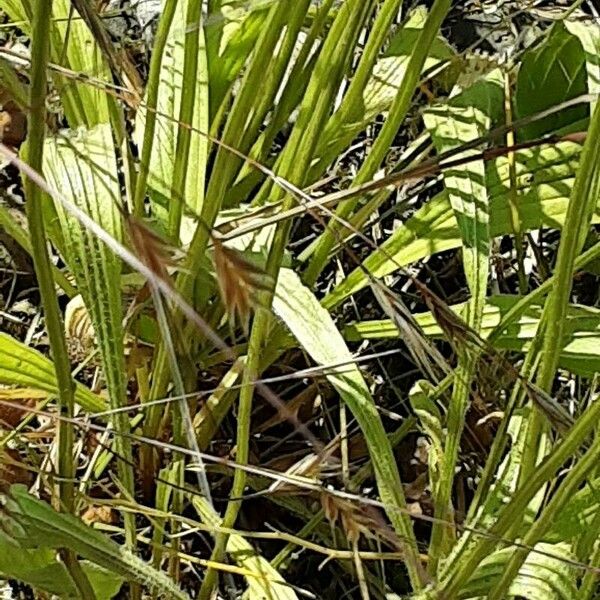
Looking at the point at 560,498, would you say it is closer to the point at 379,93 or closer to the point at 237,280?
the point at 237,280

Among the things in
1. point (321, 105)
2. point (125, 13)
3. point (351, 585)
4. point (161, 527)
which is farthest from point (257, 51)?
point (125, 13)

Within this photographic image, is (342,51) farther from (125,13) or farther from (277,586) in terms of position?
(125,13)

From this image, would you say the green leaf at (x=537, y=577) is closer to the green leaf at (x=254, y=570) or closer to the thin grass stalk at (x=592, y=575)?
the thin grass stalk at (x=592, y=575)

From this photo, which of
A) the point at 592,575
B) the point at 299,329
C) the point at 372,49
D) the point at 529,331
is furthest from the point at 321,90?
the point at 592,575

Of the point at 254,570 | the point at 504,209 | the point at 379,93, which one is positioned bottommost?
the point at 254,570

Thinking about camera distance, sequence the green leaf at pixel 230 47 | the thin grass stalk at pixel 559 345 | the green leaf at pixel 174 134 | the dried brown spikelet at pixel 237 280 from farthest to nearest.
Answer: the green leaf at pixel 230 47, the green leaf at pixel 174 134, the thin grass stalk at pixel 559 345, the dried brown spikelet at pixel 237 280

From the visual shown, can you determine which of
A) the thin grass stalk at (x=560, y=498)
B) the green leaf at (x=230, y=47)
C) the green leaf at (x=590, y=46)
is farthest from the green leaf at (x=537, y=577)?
the green leaf at (x=230, y=47)

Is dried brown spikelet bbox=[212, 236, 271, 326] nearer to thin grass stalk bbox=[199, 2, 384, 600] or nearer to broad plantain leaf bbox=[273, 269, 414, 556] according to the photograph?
thin grass stalk bbox=[199, 2, 384, 600]
